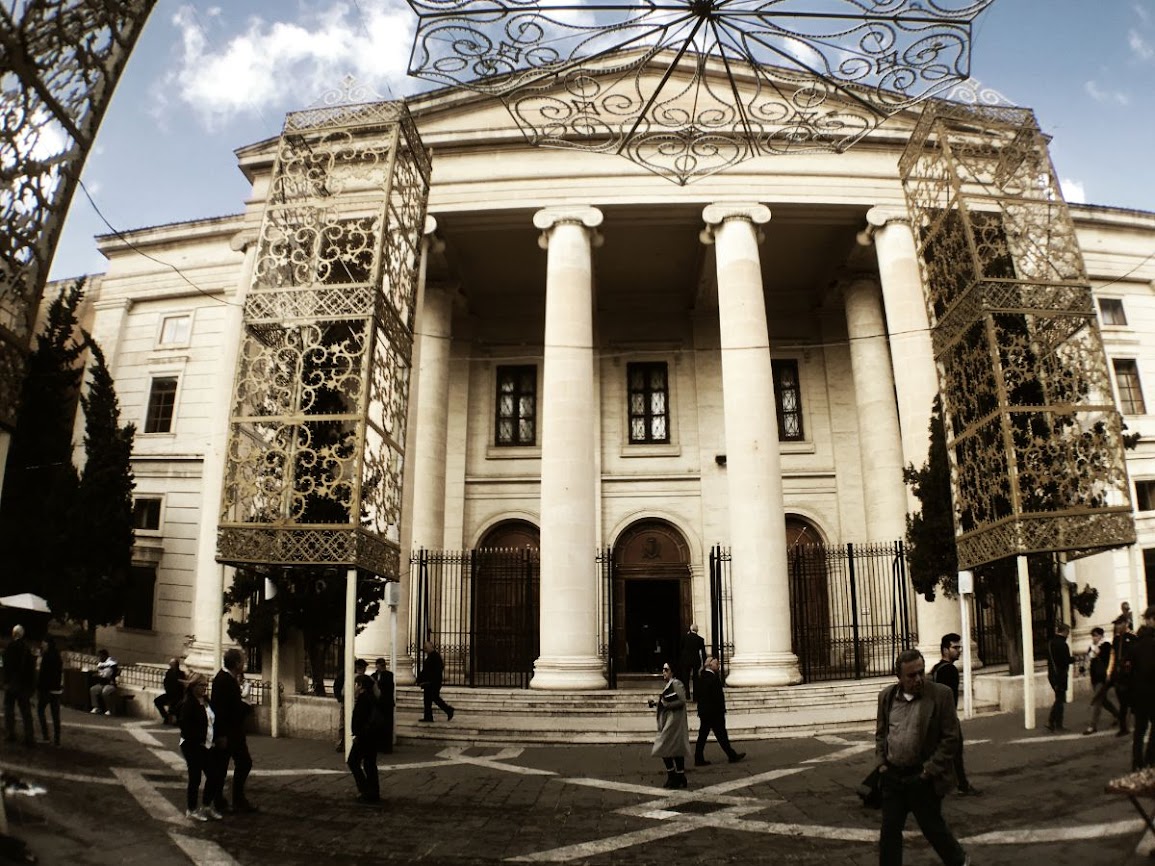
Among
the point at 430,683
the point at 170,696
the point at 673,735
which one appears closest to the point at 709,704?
the point at 673,735

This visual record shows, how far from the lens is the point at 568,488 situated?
53.3 feet

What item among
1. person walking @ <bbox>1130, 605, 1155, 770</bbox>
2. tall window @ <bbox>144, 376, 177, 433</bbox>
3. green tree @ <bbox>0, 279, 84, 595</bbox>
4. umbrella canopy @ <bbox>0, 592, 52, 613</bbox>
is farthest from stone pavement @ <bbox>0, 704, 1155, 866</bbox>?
tall window @ <bbox>144, 376, 177, 433</bbox>

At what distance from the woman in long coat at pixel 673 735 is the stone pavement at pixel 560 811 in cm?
19

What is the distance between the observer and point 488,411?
936 inches

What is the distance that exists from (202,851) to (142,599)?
738 inches

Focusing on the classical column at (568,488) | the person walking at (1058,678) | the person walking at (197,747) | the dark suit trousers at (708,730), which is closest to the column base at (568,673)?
the classical column at (568,488)

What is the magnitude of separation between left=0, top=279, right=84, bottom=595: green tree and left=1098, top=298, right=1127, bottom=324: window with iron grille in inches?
1036

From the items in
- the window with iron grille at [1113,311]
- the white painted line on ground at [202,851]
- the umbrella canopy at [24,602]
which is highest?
the window with iron grille at [1113,311]

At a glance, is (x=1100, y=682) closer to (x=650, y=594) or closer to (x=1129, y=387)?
(x=650, y=594)

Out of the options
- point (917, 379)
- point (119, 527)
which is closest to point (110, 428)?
point (119, 527)

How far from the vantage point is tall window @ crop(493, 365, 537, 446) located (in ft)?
77.6

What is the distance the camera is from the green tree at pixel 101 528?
1902cm

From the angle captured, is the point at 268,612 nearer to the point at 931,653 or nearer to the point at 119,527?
the point at 119,527

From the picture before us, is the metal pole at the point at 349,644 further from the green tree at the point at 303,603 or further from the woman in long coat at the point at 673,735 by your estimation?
the woman in long coat at the point at 673,735
